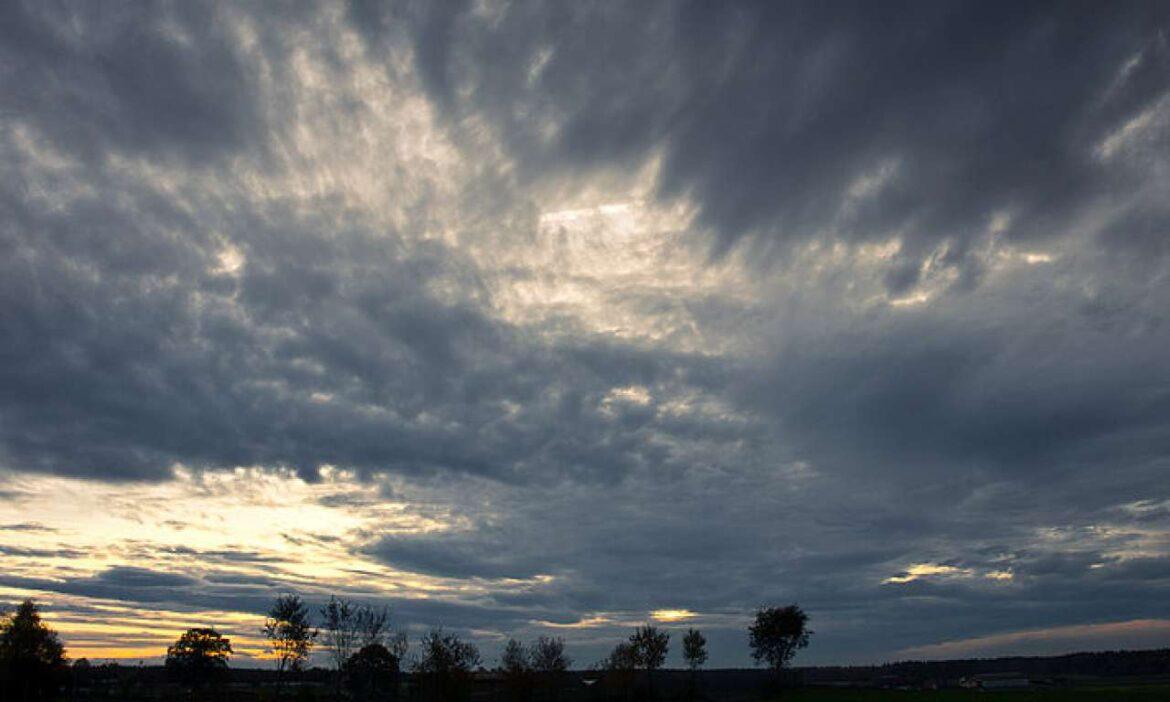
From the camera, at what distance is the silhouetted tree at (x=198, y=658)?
503 ft

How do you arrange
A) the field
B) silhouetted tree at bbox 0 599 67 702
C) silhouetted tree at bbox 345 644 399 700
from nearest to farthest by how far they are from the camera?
the field < silhouetted tree at bbox 0 599 67 702 < silhouetted tree at bbox 345 644 399 700

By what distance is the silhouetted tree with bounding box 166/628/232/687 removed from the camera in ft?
503

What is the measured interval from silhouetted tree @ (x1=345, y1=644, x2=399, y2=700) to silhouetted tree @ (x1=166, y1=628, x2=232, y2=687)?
108 ft

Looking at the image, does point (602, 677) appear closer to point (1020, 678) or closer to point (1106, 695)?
point (1106, 695)

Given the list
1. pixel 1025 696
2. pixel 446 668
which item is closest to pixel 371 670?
pixel 446 668

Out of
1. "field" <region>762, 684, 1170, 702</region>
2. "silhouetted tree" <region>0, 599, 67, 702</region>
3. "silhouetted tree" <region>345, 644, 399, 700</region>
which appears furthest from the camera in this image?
"silhouetted tree" <region>345, 644, 399, 700</region>

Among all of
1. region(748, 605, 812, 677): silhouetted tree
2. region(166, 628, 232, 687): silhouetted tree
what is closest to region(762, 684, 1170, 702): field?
region(748, 605, 812, 677): silhouetted tree

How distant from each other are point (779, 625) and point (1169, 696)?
8340 cm

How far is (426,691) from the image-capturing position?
369 ft

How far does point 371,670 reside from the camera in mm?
136125

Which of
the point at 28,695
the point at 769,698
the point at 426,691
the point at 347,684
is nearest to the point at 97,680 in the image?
the point at 347,684

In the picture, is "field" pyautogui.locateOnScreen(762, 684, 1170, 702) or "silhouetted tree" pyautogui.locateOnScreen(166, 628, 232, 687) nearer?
"field" pyautogui.locateOnScreen(762, 684, 1170, 702)

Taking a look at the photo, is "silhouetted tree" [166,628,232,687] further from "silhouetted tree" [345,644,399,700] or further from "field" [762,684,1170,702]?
"field" [762,684,1170,702]

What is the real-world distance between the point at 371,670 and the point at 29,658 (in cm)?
4998
